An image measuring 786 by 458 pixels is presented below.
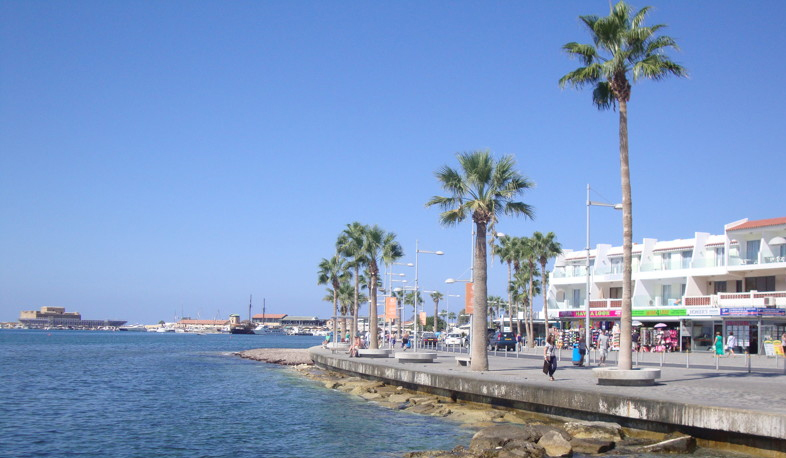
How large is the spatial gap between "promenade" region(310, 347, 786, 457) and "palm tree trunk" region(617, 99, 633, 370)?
1.44 meters

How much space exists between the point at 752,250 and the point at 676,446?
4117 centimetres

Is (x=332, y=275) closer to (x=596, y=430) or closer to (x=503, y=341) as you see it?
(x=503, y=341)

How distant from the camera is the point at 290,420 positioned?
85.1 ft

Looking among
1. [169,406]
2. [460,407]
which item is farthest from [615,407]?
[169,406]

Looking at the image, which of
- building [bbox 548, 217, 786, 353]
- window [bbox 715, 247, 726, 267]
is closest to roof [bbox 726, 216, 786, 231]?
building [bbox 548, 217, 786, 353]

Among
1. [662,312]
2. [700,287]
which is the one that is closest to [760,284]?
[700,287]

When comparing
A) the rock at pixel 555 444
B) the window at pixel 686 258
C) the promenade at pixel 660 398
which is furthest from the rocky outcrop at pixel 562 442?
the window at pixel 686 258

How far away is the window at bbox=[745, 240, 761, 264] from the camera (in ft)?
171

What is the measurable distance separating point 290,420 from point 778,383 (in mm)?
16694

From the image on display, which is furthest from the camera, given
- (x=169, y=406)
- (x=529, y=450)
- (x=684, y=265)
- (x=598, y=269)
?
(x=598, y=269)

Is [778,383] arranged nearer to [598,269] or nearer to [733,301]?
[733,301]

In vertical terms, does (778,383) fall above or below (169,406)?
above

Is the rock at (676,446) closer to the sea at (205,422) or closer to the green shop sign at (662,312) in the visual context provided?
the sea at (205,422)

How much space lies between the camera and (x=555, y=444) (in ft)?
57.0
